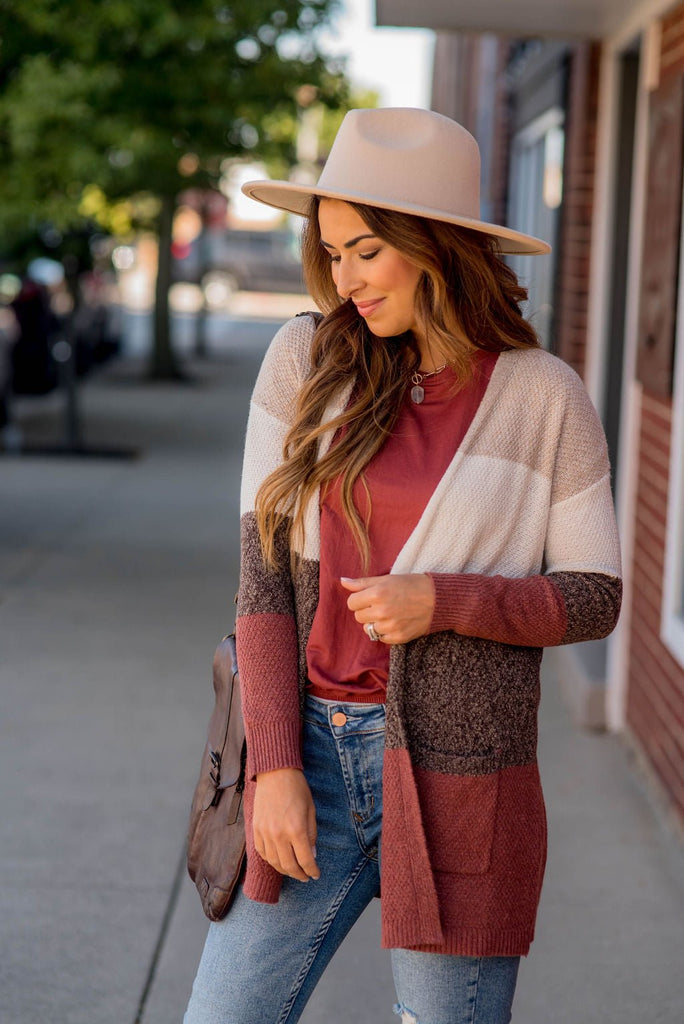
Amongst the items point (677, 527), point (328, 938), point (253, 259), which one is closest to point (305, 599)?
point (328, 938)

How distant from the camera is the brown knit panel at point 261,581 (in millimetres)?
2004

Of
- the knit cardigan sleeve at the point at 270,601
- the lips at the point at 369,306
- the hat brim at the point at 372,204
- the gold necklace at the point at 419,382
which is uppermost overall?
the hat brim at the point at 372,204

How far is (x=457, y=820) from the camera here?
194 centimetres

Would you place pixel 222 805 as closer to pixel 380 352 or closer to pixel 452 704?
pixel 452 704

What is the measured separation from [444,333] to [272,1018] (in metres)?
1.00

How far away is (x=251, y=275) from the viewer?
38750 mm

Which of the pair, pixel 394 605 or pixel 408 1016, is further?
pixel 408 1016

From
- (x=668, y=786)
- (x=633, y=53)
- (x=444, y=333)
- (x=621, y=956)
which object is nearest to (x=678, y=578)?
(x=668, y=786)

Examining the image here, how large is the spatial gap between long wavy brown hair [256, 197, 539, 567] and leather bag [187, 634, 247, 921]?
244mm

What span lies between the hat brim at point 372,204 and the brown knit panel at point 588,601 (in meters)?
0.49

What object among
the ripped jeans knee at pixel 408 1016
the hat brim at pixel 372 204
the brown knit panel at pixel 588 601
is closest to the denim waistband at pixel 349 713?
the brown knit panel at pixel 588 601

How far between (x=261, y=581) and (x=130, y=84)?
7560 mm

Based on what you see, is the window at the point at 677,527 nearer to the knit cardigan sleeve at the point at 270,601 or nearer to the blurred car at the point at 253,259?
the knit cardigan sleeve at the point at 270,601

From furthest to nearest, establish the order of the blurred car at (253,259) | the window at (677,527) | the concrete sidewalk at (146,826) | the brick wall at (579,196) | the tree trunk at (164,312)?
the blurred car at (253,259) → the tree trunk at (164,312) → the brick wall at (579,196) → the window at (677,527) → the concrete sidewalk at (146,826)
